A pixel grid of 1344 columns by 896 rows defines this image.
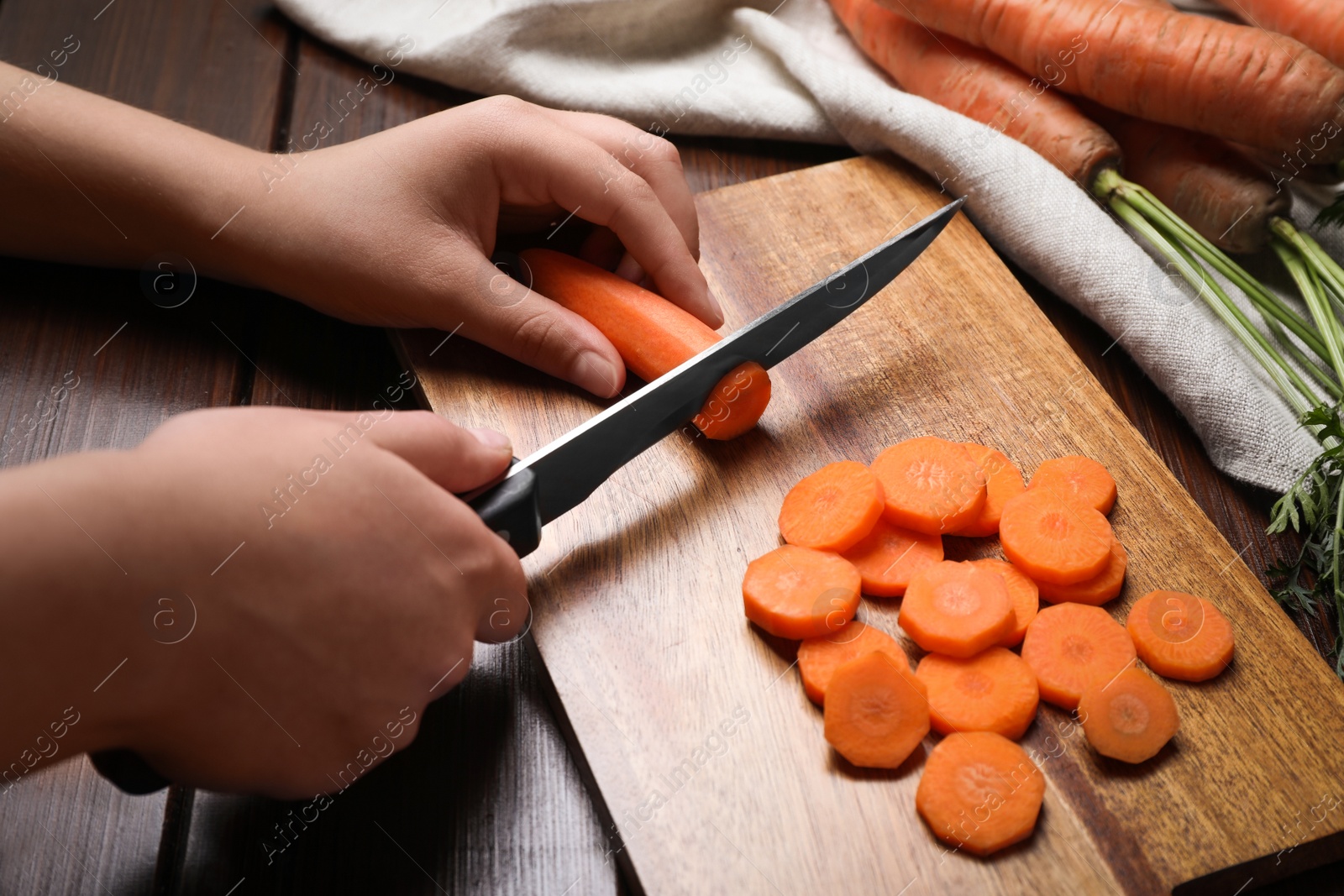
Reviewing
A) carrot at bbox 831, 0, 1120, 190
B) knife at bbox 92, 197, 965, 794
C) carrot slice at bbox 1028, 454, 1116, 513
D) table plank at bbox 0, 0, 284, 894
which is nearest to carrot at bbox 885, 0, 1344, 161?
carrot at bbox 831, 0, 1120, 190

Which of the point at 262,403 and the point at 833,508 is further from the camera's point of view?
the point at 262,403

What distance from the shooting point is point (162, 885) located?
3.09 ft

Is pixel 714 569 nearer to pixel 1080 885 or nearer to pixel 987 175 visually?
pixel 1080 885

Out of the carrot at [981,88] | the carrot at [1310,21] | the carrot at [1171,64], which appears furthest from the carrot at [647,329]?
the carrot at [1310,21]

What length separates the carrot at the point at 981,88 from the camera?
1.72m

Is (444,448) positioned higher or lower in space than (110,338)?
higher

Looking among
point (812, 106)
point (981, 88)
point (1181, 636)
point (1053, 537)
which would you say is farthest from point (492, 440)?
point (981, 88)

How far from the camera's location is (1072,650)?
43.3 inches

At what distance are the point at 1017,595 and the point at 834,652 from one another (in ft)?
0.85

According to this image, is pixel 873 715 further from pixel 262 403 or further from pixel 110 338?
pixel 110 338

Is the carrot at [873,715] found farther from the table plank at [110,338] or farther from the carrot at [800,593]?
the table plank at [110,338]

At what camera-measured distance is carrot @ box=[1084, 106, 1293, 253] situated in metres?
1.62

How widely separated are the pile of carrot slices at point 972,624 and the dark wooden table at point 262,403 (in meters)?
0.27

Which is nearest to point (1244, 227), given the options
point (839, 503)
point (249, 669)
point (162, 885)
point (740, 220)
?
point (740, 220)
